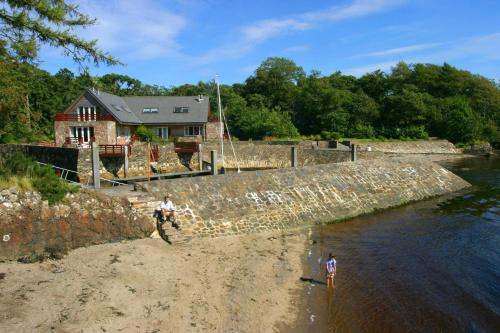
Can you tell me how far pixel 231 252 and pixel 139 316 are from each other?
216 inches

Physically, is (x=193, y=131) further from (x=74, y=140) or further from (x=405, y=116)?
(x=405, y=116)

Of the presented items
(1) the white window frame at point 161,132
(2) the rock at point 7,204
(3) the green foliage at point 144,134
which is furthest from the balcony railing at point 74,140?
(2) the rock at point 7,204

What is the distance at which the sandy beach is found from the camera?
9.30 m

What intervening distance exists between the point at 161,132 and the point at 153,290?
37.8m

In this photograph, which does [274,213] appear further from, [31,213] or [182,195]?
[31,213]

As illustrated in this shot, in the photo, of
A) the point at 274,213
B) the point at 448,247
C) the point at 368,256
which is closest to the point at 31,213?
the point at 274,213

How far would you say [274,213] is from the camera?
1864 cm

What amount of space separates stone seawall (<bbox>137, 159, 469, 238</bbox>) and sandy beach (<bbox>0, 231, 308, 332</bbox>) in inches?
89.6

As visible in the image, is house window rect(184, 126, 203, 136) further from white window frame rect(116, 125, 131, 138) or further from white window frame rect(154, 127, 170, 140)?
white window frame rect(116, 125, 131, 138)

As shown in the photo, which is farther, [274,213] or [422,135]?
[422,135]

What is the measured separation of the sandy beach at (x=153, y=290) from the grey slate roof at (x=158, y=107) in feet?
101

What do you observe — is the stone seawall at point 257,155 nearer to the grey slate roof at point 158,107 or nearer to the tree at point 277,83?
the grey slate roof at point 158,107

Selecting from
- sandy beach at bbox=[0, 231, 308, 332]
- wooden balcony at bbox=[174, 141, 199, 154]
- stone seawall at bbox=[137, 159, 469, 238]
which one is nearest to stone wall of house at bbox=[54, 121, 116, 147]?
wooden balcony at bbox=[174, 141, 199, 154]

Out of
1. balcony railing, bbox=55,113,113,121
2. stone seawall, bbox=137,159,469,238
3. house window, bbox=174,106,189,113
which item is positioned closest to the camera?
stone seawall, bbox=137,159,469,238
